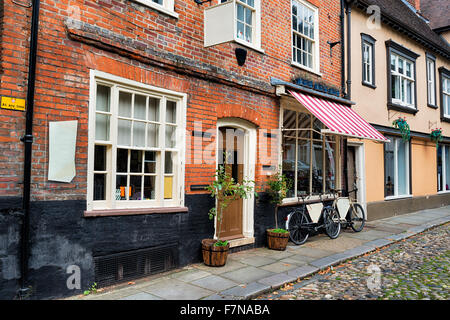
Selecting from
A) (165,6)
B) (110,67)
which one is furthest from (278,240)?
(165,6)

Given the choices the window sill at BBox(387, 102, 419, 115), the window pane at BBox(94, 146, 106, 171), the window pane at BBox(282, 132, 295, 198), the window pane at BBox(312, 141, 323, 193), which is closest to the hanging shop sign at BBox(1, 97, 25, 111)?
the window pane at BBox(94, 146, 106, 171)

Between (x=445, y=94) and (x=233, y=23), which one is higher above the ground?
(x=445, y=94)

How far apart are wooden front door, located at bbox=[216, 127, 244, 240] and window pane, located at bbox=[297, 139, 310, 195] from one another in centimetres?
205

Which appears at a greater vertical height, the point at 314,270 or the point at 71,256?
the point at 71,256

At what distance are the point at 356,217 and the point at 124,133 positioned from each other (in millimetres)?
7319

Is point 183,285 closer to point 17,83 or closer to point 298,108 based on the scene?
point 17,83

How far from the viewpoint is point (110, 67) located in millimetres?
5164

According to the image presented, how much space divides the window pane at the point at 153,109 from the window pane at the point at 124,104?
0.39m

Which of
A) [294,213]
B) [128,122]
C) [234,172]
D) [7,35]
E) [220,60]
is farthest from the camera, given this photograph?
[294,213]

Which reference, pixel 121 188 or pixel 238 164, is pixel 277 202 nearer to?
pixel 238 164

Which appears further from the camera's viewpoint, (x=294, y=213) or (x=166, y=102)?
(x=294, y=213)

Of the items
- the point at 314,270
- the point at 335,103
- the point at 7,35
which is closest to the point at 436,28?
the point at 335,103

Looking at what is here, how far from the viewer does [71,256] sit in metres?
4.65

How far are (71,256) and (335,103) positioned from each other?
759 cm
